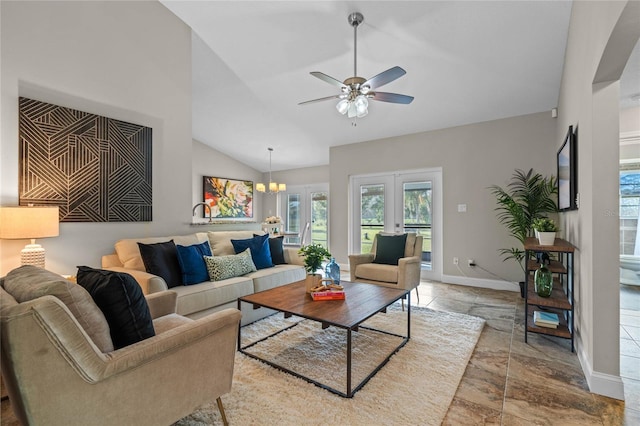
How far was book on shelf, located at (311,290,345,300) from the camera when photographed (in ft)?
7.79

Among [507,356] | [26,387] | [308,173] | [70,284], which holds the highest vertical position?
[308,173]

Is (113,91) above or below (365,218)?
above

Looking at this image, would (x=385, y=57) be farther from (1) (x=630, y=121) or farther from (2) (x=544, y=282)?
(1) (x=630, y=121)

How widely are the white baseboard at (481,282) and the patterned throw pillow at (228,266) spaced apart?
10.4ft

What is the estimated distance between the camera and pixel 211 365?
1.48 meters

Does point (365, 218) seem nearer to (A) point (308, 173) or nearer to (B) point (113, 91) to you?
(A) point (308, 173)

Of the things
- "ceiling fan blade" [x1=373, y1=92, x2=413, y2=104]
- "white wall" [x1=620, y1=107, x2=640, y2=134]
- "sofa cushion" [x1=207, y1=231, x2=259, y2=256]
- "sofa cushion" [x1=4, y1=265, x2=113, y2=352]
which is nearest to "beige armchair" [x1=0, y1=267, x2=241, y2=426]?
"sofa cushion" [x1=4, y1=265, x2=113, y2=352]

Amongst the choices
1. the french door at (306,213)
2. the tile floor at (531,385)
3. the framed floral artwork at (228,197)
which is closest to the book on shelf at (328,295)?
the tile floor at (531,385)

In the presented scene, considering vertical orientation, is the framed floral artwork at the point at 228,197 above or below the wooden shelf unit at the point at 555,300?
above

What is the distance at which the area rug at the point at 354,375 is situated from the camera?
165cm

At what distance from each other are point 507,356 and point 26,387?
9.36ft

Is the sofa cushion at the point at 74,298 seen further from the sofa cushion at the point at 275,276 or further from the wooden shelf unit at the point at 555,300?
the wooden shelf unit at the point at 555,300

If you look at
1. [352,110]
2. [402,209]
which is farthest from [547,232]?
[402,209]

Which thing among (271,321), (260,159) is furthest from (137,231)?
(260,159)
